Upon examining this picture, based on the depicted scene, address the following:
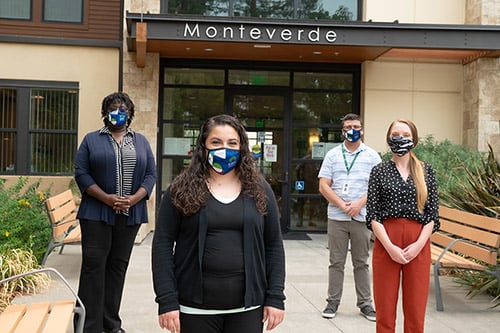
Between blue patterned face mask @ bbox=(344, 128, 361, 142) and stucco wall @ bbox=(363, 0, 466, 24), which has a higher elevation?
stucco wall @ bbox=(363, 0, 466, 24)

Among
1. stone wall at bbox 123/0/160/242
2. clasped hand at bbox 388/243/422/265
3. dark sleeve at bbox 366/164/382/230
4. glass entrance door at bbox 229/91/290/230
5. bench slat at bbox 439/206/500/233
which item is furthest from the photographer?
glass entrance door at bbox 229/91/290/230

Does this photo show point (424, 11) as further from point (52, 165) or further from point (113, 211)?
point (113, 211)

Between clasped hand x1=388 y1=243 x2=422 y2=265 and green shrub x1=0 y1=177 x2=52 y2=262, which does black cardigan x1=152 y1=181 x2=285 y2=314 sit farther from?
green shrub x1=0 y1=177 x2=52 y2=262

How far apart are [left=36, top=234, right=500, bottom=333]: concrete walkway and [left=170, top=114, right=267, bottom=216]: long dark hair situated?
102 inches

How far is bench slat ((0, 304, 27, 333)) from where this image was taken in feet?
11.3

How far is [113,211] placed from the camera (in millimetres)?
4578

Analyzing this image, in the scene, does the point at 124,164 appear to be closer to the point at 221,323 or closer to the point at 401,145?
the point at 221,323

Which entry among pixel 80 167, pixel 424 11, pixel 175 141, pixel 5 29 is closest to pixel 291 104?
pixel 175 141

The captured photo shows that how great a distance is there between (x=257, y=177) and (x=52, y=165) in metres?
9.95

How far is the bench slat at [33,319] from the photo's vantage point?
11.2 feet

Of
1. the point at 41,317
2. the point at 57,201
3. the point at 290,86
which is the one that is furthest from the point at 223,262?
the point at 290,86

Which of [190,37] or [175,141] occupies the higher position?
[190,37]

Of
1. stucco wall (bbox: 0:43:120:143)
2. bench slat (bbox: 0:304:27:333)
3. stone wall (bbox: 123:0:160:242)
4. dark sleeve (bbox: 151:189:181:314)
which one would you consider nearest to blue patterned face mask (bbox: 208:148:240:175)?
dark sleeve (bbox: 151:189:181:314)

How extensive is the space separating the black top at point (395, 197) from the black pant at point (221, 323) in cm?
185
